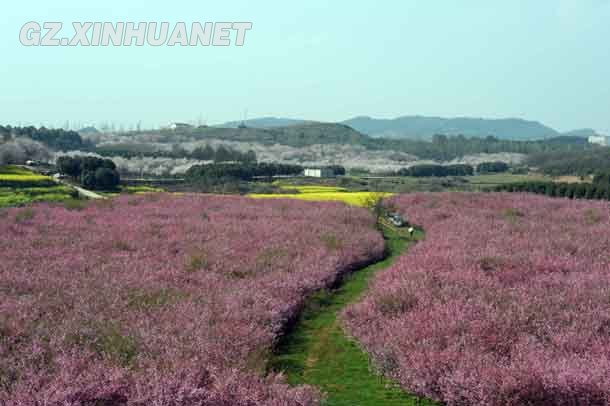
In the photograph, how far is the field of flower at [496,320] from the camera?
9914 mm

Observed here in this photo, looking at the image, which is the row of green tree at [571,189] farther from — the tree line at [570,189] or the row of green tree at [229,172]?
the row of green tree at [229,172]

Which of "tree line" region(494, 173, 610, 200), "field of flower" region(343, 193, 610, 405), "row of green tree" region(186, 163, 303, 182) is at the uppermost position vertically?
"tree line" region(494, 173, 610, 200)

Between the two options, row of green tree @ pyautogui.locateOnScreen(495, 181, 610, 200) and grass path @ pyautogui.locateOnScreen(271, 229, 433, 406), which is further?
row of green tree @ pyautogui.locateOnScreen(495, 181, 610, 200)

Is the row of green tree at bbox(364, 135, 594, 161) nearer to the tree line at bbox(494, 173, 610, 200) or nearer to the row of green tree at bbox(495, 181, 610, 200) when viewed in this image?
the tree line at bbox(494, 173, 610, 200)

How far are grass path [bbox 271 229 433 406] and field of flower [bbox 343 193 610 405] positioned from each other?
364 millimetres

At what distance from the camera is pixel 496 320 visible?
12555 mm

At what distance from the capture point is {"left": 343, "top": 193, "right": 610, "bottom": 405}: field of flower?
991 centimetres

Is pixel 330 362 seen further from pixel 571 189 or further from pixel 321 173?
pixel 321 173

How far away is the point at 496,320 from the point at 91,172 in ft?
149

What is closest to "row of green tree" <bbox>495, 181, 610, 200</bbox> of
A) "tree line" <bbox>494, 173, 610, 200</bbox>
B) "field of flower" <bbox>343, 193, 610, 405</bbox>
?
"tree line" <bbox>494, 173, 610, 200</bbox>

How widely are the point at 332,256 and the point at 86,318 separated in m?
11.1

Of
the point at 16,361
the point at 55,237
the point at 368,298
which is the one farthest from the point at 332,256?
the point at 16,361

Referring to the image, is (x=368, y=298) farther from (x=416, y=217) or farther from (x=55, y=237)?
(x=416, y=217)

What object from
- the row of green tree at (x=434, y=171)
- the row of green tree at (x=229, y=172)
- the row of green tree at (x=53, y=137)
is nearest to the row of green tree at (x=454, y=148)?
the row of green tree at (x=434, y=171)
